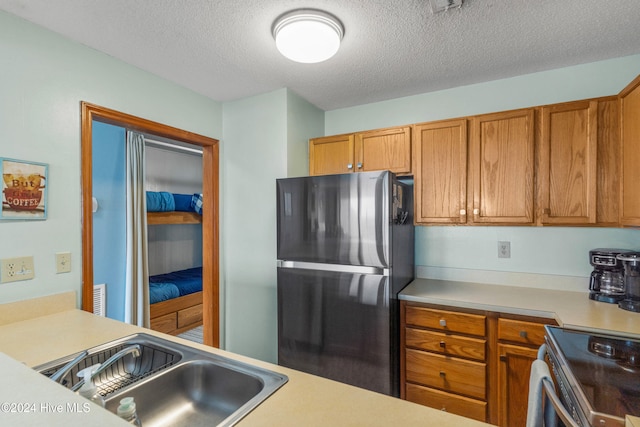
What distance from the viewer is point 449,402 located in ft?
5.85

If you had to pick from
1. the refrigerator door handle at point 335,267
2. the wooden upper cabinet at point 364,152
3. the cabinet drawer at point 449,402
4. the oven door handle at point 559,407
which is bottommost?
the cabinet drawer at point 449,402

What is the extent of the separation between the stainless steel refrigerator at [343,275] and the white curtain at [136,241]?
1.69 metres

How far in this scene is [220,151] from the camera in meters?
2.58

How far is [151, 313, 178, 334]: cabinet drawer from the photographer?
317 centimetres

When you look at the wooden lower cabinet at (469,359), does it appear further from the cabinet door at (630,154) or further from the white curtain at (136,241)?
the white curtain at (136,241)

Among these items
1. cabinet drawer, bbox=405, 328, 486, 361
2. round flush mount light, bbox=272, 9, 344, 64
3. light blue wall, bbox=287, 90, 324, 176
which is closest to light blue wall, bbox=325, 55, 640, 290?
light blue wall, bbox=287, 90, 324, 176

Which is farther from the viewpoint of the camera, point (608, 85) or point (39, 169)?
point (608, 85)

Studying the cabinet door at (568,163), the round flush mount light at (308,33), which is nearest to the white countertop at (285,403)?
the round flush mount light at (308,33)

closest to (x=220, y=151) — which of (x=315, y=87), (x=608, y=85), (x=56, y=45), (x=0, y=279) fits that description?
(x=315, y=87)

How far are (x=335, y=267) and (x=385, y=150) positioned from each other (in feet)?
3.24

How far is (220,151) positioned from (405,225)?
A: 1603 millimetres

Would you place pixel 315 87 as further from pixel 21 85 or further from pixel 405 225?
pixel 21 85

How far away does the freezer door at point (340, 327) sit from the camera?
178cm

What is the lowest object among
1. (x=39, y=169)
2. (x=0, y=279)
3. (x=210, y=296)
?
(x=210, y=296)
